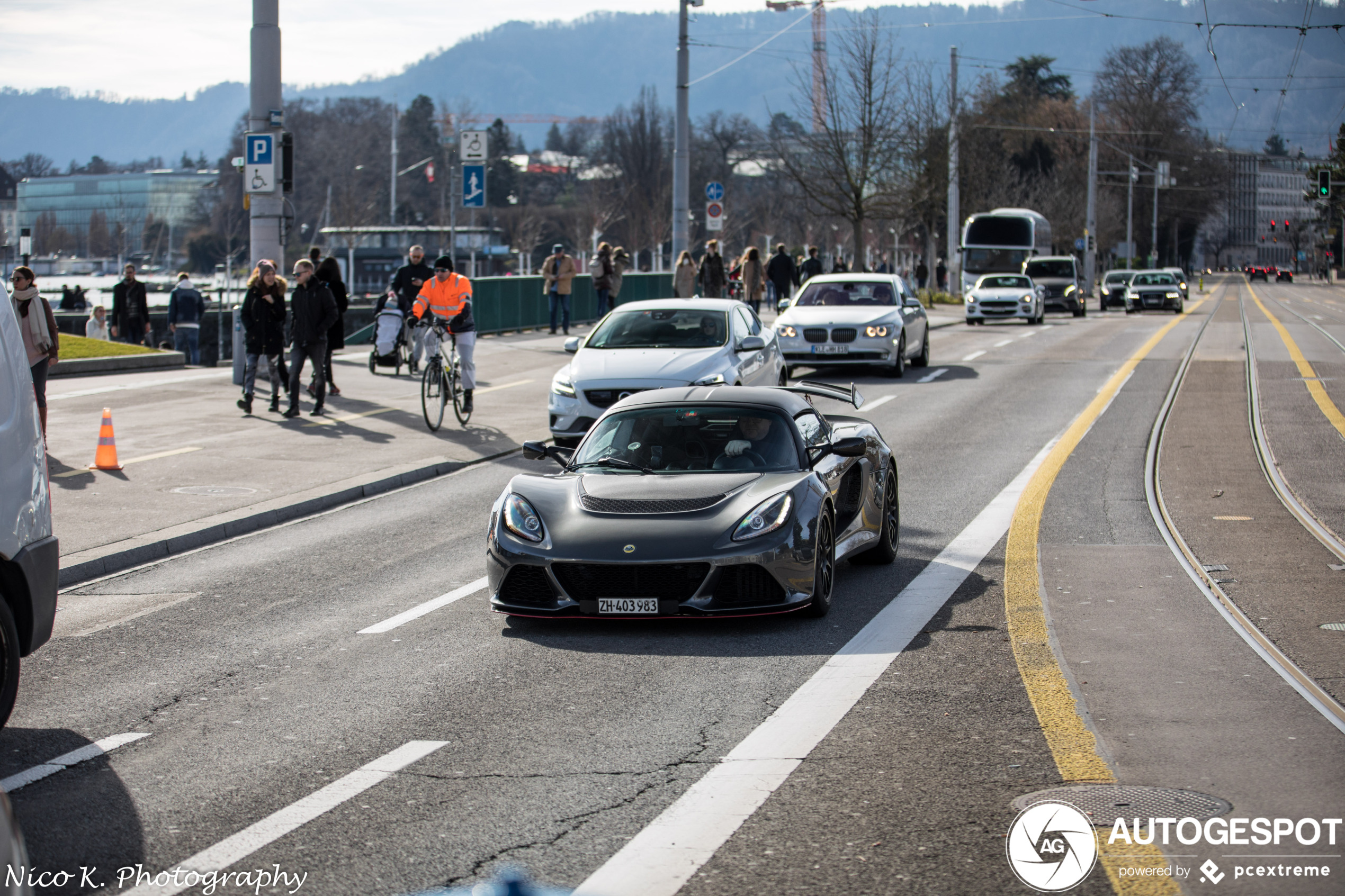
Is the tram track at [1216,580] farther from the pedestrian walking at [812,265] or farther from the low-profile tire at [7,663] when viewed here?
the pedestrian walking at [812,265]

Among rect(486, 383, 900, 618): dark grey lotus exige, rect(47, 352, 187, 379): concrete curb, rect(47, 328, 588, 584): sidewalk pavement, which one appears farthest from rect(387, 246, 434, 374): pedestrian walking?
rect(486, 383, 900, 618): dark grey lotus exige

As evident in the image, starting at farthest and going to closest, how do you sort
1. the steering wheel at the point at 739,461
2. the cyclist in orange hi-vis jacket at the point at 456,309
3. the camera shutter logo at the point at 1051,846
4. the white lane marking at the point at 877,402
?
the white lane marking at the point at 877,402 < the cyclist in orange hi-vis jacket at the point at 456,309 < the steering wheel at the point at 739,461 < the camera shutter logo at the point at 1051,846

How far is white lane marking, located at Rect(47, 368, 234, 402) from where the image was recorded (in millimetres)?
19844

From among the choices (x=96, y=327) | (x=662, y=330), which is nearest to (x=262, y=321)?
(x=662, y=330)

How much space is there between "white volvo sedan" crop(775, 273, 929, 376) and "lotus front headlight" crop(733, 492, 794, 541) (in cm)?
1566

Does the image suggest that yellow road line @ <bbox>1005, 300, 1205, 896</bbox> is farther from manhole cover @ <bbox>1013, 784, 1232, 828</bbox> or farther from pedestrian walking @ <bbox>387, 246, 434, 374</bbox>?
pedestrian walking @ <bbox>387, 246, 434, 374</bbox>

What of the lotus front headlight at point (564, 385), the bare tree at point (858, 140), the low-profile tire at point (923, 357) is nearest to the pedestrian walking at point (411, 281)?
the lotus front headlight at point (564, 385)

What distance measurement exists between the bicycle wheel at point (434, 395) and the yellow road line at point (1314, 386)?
32.8 feet

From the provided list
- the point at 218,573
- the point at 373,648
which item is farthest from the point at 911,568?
the point at 218,573

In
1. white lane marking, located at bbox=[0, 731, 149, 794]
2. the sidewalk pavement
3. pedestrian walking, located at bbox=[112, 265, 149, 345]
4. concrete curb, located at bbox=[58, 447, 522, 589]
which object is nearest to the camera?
white lane marking, located at bbox=[0, 731, 149, 794]

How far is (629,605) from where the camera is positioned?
7.64 m

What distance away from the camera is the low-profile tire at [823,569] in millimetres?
7930

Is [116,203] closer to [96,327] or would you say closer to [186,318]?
[96,327]

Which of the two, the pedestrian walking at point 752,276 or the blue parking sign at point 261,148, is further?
the pedestrian walking at point 752,276
